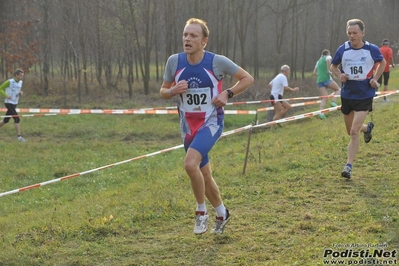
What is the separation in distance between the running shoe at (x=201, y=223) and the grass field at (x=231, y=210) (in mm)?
90

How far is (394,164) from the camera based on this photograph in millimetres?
7801

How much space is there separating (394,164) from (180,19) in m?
30.3

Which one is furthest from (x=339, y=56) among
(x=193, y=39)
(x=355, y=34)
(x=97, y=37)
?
(x=97, y=37)

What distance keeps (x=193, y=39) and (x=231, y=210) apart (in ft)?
7.08

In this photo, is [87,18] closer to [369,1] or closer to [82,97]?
[82,97]

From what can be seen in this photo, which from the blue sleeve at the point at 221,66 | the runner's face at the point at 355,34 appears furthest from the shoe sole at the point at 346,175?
the blue sleeve at the point at 221,66

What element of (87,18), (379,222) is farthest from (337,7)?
(379,222)

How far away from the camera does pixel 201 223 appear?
17.3 feet

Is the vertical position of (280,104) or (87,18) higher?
(87,18)

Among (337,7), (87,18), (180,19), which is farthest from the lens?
(337,7)

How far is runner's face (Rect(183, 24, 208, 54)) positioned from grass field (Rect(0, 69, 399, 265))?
6.09ft

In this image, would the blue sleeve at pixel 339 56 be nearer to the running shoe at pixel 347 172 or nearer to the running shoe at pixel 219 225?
the running shoe at pixel 347 172

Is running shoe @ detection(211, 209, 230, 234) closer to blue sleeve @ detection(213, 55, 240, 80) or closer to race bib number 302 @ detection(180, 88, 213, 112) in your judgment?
race bib number 302 @ detection(180, 88, 213, 112)

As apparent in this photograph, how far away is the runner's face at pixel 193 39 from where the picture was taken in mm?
5094
